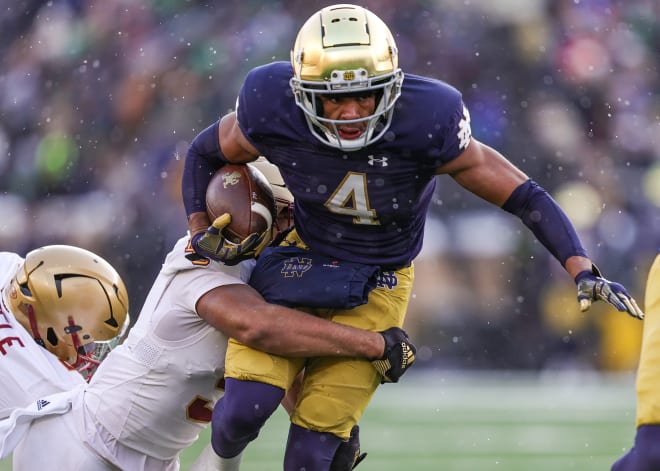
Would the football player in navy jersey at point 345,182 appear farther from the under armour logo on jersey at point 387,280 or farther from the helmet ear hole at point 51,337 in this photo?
the helmet ear hole at point 51,337

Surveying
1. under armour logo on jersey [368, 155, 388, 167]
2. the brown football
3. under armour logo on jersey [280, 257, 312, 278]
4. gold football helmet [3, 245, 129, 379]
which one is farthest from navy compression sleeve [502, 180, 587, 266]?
gold football helmet [3, 245, 129, 379]

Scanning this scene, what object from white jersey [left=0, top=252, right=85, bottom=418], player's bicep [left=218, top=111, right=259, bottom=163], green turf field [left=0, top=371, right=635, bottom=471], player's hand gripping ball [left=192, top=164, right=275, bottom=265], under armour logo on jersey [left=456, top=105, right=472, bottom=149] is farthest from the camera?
green turf field [left=0, top=371, right=635, bottom=471]

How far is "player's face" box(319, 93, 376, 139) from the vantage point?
129 inches

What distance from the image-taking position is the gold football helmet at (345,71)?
3.27 m

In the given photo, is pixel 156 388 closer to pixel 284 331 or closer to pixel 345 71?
pixel 284 331

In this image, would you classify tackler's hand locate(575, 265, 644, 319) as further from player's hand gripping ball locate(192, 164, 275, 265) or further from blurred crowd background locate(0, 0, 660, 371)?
blurred crowd background locate(0, 0, 660, 371)

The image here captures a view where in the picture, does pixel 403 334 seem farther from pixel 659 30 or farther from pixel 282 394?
pixel 659 30

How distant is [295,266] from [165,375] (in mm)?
572

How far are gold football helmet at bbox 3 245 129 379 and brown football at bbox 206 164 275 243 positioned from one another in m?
0.50

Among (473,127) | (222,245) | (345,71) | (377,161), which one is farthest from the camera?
(473,127)

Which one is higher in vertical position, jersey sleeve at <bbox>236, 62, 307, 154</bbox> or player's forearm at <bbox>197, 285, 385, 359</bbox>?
jersey sleeve at <bbox>236, 62, 307, 154</bbox>

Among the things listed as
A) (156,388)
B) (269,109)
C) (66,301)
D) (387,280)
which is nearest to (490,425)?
(387,280)

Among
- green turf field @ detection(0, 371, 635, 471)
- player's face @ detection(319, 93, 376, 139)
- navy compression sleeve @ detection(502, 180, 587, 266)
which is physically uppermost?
player's face @ detection(319, 93, 376, 139)

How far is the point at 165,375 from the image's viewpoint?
145 inches
